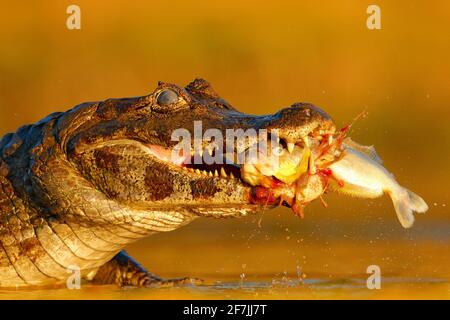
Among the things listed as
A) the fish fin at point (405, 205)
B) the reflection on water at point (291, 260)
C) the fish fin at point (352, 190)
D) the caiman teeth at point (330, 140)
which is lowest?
the reflection on water at point (291, 260)

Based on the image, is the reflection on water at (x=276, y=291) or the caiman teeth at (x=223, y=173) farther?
the reflection on water at (x=276, y=291)

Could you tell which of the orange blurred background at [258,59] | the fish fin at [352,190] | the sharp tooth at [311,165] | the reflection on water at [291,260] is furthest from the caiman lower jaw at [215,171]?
the orange blurred background at [258,59]

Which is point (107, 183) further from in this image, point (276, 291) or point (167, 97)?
point (276, 291)

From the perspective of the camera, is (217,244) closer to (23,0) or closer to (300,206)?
(300,206)

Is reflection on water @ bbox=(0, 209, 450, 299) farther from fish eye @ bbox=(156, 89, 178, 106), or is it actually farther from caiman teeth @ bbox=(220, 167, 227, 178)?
fish eye @ bbox=(156, 89, 178, 106)

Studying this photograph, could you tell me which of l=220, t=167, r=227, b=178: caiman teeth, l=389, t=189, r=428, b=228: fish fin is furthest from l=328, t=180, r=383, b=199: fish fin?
l=220, t=167, r=227, b=178: caiman teeth

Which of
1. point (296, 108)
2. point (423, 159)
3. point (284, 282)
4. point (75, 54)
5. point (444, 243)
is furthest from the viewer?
point (75, 54)

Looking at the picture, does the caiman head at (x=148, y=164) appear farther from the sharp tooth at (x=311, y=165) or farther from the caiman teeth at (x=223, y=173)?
the sharp tooth at (x=311, y=165)

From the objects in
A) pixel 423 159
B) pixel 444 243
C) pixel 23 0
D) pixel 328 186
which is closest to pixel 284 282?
pixel 328 186
